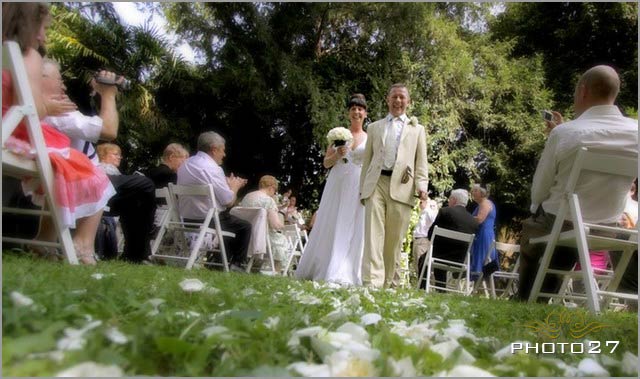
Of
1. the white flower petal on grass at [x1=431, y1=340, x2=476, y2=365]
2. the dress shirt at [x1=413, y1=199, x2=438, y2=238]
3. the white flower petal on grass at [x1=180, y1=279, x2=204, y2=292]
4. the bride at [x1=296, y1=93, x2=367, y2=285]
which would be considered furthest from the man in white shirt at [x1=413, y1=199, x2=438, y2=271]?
the white flower petal on grass at [x1=431, y1=340, x2=476, y2=365]

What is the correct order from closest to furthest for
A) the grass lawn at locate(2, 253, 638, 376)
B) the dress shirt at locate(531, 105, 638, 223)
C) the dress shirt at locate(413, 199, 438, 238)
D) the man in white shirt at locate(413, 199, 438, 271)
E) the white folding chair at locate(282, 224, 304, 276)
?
the grass lawn at locate(2, 253, 638, 376)
the dress shirt at locate(531, 105, 638, 223)
the white folding chair at locate(282, 224, 304, 276)
the man in white shirt at locate(413, 199, 438, 271)
the dress shirt at locate(413, 199, 438, 238)

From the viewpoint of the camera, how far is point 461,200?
25.3ft

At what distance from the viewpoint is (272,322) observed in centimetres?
135

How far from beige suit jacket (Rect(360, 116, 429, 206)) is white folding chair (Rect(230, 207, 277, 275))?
6.61 ft

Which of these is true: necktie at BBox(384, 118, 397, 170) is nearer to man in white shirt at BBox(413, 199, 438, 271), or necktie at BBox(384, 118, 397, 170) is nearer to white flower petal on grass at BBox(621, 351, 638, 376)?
white flower petal on grass at BBox(621, 351, 638, 376)

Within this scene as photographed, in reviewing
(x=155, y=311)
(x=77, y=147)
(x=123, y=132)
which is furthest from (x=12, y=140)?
(x=123, y=132)

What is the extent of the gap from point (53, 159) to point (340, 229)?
2.92m

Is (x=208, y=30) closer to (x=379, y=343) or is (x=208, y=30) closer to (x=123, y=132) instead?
(x=123, y=132)

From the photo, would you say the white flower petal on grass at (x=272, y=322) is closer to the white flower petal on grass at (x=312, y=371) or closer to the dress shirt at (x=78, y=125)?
the white flower petal on grass at (x=312, y=371)

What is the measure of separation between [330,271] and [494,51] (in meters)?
9.24

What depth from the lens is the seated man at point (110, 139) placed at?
299 centimetres

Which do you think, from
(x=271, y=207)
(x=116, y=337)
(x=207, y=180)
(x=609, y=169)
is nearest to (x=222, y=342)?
(x=116, y=337)

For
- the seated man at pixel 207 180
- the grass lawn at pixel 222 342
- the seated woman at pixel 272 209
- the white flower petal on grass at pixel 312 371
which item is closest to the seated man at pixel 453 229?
the seated woman at pixel 272 209

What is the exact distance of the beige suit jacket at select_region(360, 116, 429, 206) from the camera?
4.79 meters
